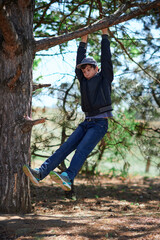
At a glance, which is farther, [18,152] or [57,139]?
[57,139]

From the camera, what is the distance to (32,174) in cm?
317

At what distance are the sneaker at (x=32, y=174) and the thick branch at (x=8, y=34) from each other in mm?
1593

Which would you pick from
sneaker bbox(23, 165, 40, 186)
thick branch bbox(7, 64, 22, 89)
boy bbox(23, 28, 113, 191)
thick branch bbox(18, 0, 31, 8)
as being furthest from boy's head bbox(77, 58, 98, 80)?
sneaker bbox(23, 165, 40, 186)

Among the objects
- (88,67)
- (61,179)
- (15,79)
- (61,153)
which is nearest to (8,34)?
(15,79)

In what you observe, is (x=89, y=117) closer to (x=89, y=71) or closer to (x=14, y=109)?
(x=89, y=71)

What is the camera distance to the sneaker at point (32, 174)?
10.3 ft

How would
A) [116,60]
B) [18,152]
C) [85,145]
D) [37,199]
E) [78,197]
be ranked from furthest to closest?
[116,60] → [78,197] → [37,199] → [18,152] → [85,145]

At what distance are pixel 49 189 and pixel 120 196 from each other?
1727 mm

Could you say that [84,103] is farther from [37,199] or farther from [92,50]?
[92,50]

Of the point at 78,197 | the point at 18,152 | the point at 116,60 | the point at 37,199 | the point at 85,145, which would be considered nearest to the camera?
the point at 85,145

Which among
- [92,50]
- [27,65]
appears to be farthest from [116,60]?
[27,65]

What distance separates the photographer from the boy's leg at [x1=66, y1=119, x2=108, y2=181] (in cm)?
330

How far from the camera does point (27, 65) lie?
3924mm

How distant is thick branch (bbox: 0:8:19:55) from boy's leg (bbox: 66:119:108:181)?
143cm
